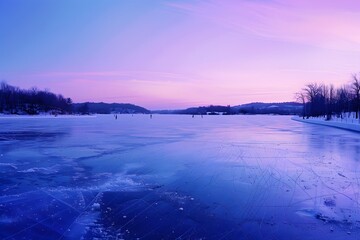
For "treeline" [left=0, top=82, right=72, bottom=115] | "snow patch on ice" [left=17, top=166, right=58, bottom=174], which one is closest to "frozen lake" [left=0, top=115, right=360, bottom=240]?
"snow patch on ice" [left=17, top=166, right=58, bottom=174]

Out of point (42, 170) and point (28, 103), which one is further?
point (28, 103)

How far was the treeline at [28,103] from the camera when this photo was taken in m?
99.7

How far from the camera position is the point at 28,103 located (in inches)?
4432

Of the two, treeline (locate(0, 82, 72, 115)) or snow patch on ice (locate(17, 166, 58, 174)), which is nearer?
snow patch on ice (locate(17, 166, 58, 174))

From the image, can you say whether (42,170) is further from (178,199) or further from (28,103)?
(28,103)

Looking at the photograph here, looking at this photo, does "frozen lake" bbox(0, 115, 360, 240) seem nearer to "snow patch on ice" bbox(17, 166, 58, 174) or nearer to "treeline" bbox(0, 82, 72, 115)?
"snow patch on ice" bbox(17, 166, 58, 174)

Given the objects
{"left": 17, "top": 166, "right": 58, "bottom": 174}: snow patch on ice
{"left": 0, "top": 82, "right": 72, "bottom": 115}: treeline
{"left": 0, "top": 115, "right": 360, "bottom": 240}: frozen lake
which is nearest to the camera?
{"left": 0, "top": 115, "right": 360, "bottom": 240}: frozen lake

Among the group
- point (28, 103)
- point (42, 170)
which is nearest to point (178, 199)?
point (42, 170)

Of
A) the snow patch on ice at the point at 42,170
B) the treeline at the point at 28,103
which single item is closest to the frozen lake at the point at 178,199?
the snow patch on ice at the point at 42,170

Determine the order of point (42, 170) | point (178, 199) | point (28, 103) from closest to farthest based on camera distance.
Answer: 1. point (178, 199)
2. point (42, 170)
3. point (28, 103)

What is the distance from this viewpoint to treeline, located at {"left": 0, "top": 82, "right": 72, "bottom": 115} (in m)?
99.7

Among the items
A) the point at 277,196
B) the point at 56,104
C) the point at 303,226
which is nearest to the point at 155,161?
A: the point at 277,196

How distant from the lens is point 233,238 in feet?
13.4

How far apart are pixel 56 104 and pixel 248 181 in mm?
126600
